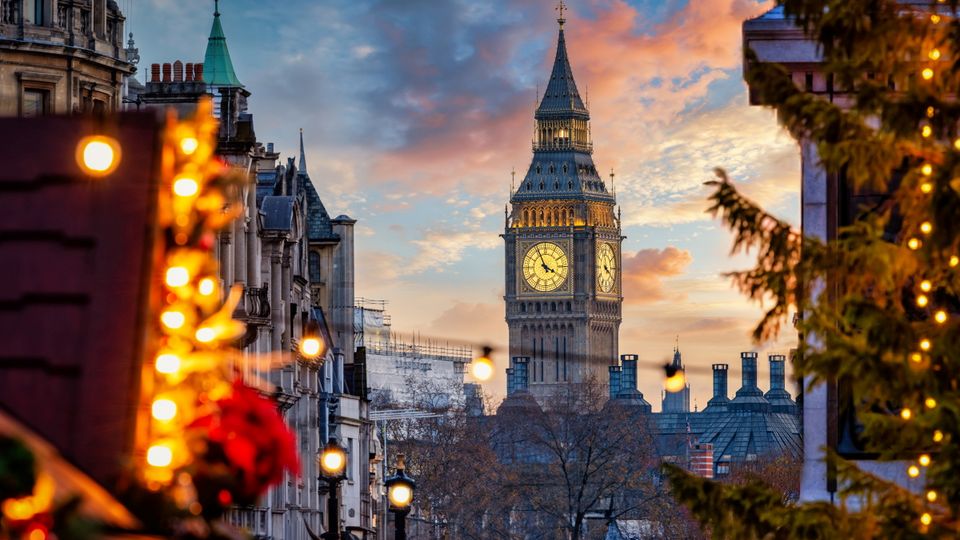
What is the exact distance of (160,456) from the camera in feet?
32.9

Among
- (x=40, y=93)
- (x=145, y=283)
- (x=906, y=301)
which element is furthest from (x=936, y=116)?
(x=40, y=93)

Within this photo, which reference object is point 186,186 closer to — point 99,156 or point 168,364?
point 99,156

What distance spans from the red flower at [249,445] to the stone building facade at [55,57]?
1317 inches

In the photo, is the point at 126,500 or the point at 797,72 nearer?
the point at 126,500

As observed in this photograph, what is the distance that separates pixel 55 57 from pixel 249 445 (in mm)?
35381

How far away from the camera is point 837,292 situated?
2272 cm

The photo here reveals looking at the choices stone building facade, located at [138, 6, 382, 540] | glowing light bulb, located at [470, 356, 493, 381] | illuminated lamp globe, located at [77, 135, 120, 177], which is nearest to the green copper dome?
stone building facade, located at [138, 6, 382, 540]

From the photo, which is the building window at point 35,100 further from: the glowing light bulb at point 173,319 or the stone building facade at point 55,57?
the glowing light bulb at point 173,319

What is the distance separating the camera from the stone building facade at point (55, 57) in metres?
44.0

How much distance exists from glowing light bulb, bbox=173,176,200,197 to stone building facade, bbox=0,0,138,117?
3296 centimetres

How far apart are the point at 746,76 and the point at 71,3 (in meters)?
29.5

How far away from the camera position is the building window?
44250 millimetres

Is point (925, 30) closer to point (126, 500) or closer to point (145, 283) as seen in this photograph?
point (145, 283)

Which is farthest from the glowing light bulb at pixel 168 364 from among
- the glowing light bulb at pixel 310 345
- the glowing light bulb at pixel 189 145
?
the glowing light bulb at pixel 310 345
